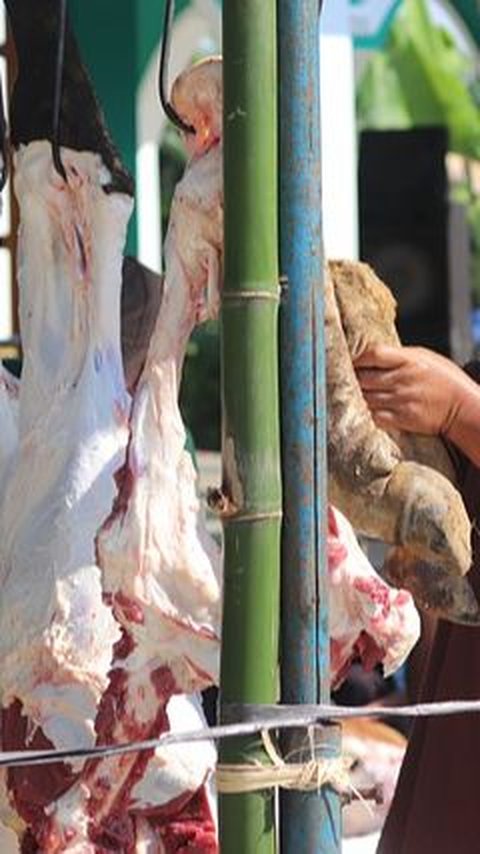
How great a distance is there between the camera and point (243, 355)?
195 centimetres

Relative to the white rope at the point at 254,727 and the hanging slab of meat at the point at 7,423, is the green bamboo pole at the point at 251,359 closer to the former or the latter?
the white rope at the point at 254,727

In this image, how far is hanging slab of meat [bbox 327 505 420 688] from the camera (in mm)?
2201

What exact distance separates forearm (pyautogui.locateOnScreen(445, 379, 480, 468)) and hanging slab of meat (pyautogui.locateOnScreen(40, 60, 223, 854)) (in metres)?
0.34

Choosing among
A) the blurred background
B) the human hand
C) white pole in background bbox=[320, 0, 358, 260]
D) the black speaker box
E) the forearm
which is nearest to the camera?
the human hand

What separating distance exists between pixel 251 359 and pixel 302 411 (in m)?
0.07

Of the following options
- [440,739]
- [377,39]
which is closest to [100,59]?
[377,39]

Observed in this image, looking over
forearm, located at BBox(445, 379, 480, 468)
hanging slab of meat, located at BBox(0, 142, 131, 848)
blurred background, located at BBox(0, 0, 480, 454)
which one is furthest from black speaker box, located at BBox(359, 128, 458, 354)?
hanging slab of meat, located at BBox(0, 142, 131, 848)

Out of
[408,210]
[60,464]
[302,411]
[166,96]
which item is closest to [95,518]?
[60,464]

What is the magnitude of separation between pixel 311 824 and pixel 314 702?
0.11 meters

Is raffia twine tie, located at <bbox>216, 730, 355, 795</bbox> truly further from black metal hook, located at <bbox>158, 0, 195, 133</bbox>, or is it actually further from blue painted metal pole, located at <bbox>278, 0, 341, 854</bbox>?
black metal hook, located at <bbox>158, 0, 195, 133</bbox>

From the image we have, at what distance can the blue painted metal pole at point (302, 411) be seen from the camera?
1.96 metres

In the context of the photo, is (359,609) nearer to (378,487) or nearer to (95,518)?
(378,487)

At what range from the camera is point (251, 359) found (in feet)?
6.38

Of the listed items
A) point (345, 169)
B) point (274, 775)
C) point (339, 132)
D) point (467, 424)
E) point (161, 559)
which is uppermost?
point (339, 132)
